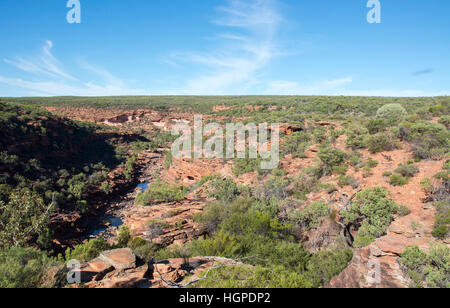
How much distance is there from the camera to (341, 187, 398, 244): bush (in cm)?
650

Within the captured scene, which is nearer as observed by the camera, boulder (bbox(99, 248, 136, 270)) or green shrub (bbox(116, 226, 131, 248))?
boulder (bbox(99, 248, 136, 270))

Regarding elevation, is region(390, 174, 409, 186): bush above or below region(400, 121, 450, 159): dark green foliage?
below

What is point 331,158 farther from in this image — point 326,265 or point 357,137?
point 326,265

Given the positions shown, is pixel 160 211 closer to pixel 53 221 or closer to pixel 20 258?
pixel 20 258

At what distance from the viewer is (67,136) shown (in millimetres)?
27672

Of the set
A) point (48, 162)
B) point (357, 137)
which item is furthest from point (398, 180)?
point (48, 162)

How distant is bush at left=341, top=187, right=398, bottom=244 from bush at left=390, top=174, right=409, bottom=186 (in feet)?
5.19

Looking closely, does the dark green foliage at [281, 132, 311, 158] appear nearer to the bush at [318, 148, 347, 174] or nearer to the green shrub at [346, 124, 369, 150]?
the bush at [318, 148, 347, 174]

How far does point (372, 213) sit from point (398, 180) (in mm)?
2851

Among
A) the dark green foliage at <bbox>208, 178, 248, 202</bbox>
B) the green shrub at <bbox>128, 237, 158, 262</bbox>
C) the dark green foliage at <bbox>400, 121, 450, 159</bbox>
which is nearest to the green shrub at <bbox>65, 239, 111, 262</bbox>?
the green shrub at <bbox>128, 237, 158, 262</bbox>

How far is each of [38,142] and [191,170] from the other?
56.5ft

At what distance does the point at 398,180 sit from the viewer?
28.1 feet
